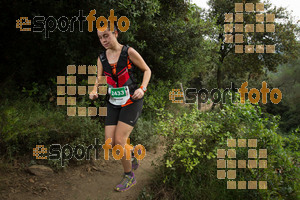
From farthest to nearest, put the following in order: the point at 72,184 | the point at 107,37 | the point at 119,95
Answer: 1. the point at 72,184
2. the point at 119,95
3. the point at 107,37

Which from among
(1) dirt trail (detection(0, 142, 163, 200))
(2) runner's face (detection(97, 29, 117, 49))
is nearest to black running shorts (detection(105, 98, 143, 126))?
(2) runner's face (detection(97, 29, 117, 49))

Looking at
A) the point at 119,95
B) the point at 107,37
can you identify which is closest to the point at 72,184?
the point at 119,95

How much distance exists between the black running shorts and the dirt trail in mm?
1259

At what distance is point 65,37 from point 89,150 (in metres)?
3.05

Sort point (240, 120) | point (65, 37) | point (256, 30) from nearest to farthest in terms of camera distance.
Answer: point (240, 120) < point (65, 37) < point (256, 30)

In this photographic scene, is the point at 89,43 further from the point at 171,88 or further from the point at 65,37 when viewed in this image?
the point at 171,88

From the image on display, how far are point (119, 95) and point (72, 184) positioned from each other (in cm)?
219

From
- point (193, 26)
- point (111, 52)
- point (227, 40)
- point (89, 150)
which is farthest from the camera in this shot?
point (227, 40)

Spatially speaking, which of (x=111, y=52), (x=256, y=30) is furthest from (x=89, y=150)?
(x=256, y=30)

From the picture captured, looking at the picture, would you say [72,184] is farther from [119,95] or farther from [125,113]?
[119,95]

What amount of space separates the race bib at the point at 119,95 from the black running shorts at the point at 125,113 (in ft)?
0.32

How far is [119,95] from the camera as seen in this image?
3404mm

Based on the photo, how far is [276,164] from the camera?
362cm

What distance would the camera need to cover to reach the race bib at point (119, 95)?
3.37m
